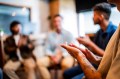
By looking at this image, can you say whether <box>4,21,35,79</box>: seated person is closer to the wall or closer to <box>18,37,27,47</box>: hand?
<box>18,37,27,47</box>: hand

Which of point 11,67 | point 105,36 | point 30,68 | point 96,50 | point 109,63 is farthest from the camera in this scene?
point 30,68

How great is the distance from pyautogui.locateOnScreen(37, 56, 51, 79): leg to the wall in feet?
3.16

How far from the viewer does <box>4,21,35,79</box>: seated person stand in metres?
3.41

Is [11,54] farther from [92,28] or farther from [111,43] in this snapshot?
[111,43]

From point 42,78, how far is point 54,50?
53cm

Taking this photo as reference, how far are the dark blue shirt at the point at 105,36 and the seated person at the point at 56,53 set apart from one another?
104cm

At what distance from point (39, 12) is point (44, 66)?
4.68ft

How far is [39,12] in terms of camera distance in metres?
4.38

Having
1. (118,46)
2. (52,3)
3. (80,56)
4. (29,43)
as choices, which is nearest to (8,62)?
(29,43)

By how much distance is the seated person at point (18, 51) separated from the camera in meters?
3.41

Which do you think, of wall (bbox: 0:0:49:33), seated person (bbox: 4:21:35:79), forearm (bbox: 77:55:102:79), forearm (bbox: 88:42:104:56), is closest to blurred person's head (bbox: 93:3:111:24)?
forearm (bbox: 88:42:104:56)

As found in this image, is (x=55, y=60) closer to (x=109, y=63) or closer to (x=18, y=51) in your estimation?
(x=18, y=51)

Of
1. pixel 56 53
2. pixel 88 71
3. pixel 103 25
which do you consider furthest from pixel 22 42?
pixel 88 71

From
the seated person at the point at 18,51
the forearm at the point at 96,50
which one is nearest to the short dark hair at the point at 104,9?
the forearm at the point at 96,50
